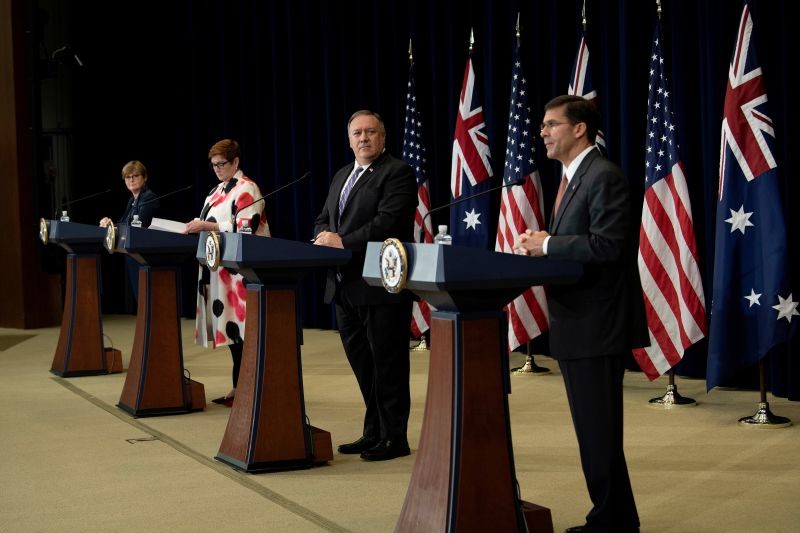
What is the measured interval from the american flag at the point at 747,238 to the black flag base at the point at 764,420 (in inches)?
8.8

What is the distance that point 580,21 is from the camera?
6957 millimetres

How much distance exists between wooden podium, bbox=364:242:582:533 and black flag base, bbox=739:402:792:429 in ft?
7.89

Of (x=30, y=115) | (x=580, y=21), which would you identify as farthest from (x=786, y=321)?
(x=30, y=115)

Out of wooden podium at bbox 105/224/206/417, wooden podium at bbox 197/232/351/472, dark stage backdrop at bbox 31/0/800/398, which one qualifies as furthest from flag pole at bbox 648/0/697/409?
wooden podium at bbox 105/224/206/417

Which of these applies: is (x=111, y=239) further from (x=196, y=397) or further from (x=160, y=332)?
(x=196, y=397)

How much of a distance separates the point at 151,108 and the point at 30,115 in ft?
5.36

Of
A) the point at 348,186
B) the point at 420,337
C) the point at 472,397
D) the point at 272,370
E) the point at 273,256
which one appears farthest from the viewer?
the point at 420,337

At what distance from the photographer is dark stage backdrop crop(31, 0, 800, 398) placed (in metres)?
6.14

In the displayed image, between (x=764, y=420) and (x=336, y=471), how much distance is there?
2.13 metres

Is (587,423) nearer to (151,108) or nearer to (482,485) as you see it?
(482,485)

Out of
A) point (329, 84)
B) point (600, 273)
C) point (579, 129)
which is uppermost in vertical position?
point (329, 84)

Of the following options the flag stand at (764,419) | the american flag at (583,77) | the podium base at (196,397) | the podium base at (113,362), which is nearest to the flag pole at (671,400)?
the flag stand at (764,419)

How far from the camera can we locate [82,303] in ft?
22.4

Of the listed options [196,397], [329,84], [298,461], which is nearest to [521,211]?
[196,397]
